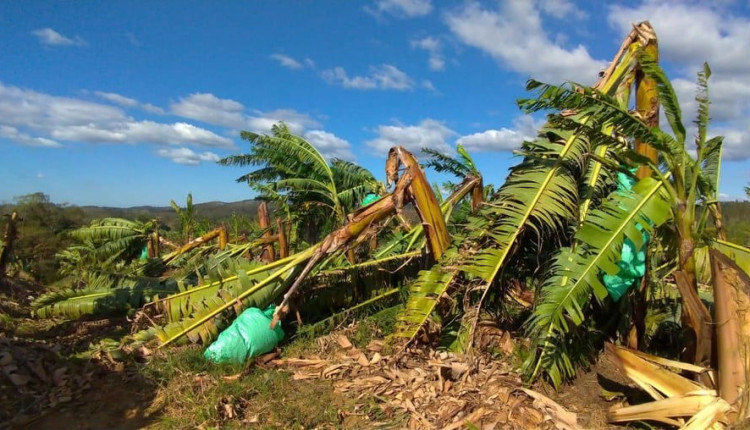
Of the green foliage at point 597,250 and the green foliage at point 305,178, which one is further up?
the green foliage at point 305,178

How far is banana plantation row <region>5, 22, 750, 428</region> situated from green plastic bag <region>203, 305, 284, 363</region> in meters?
0.17

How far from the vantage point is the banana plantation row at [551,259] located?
3936 mm

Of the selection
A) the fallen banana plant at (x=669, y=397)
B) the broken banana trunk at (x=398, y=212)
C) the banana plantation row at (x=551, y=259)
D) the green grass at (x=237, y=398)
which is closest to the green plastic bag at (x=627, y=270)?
the banana plantation row at (x=551, y=259)

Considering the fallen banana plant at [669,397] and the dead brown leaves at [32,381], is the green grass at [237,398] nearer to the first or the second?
the dead brown leaves at [32,381]

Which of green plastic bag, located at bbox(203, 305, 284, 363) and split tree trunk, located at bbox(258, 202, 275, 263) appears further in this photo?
split tree trunk, located at bbox(258, 202, 275, 263)

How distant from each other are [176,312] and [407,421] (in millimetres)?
3189

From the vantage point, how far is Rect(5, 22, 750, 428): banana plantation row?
3936 mm

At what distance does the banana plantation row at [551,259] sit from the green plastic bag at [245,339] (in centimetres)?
17

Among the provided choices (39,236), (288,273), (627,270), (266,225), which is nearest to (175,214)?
(39,236)

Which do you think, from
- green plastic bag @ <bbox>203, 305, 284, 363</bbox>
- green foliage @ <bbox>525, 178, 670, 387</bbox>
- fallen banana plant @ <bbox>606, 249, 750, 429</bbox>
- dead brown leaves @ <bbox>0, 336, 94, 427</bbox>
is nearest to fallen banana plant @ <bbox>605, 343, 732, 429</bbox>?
fallen banana plant @ <bbox>606, 249, 750, 429</bbox>

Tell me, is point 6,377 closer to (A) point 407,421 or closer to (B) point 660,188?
(A) point 407,421

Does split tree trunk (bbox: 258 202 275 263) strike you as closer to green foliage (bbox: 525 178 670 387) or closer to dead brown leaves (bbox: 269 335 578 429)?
dead brown leaves (bbox: 269 335 578 429)

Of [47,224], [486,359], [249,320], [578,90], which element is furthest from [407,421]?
[47,224]

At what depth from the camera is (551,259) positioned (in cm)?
491
